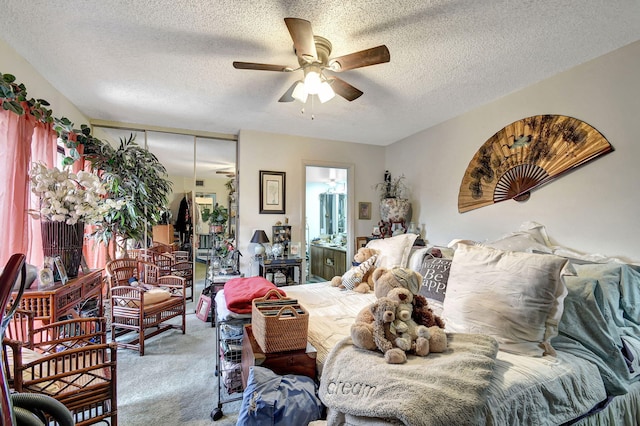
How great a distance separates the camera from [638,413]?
1.52m

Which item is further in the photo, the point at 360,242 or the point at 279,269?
the point at 360,242

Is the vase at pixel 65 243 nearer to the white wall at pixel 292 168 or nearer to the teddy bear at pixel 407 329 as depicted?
the white wall at pixel 292 168

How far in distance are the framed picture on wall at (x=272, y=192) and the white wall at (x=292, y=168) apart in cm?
6

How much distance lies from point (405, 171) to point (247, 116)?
246cm

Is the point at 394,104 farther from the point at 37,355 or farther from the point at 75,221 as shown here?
the point at 37,355

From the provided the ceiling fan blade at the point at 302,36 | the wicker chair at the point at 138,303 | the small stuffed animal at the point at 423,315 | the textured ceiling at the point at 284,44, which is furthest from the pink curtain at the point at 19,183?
the small stuffed animal at the point at 423,315

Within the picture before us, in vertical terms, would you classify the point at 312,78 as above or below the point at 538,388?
above

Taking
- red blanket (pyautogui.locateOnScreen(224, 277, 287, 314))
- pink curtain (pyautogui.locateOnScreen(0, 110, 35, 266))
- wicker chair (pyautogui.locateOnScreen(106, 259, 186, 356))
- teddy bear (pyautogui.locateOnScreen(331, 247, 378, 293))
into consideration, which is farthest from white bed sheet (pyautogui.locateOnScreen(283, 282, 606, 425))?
pink curtain (pyautogui.locateOnScreen(0, 110, 35, 266))

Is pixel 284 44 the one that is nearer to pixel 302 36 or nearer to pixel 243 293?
pixel 302 36

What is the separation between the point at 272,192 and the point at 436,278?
2.66 m

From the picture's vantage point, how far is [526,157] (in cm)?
262

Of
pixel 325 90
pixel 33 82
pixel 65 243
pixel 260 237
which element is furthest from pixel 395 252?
pixel 33 82

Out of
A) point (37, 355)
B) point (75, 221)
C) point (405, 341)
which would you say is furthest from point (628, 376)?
point (75, 221)

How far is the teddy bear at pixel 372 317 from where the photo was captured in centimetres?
131
